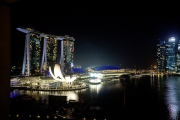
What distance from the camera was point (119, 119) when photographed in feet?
30.6

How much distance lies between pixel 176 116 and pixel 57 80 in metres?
14.7

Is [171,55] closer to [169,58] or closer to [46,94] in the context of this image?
[169,58]

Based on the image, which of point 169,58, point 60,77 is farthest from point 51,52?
point 169,58

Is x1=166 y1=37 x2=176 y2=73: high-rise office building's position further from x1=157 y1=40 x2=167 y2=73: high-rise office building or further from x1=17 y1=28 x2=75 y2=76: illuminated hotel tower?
x1=17 y1=28 x2=75 y2=76: illuminated hotel tower

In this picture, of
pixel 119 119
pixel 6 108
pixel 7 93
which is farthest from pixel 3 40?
pixel 119 119

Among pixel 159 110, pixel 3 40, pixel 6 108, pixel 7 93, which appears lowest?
pixel 159 110

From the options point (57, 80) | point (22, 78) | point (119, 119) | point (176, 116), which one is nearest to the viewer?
point (119, 119)

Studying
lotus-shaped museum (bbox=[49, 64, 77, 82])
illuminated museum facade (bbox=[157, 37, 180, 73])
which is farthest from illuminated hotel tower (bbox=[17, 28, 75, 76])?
illuminated museum facade (bbox=[157, 37, 180, 73])

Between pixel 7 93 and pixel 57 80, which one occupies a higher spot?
pixel 7 93

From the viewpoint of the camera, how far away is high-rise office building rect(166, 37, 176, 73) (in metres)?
73.9

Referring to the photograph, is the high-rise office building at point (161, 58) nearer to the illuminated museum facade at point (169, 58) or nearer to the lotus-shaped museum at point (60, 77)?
the illuminated museum facade at point (169, 58)

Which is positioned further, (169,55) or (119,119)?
(169,55)

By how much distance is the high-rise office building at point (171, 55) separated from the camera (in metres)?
73.9

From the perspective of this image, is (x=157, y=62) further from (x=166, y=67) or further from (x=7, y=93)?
(x=7, y=93)
